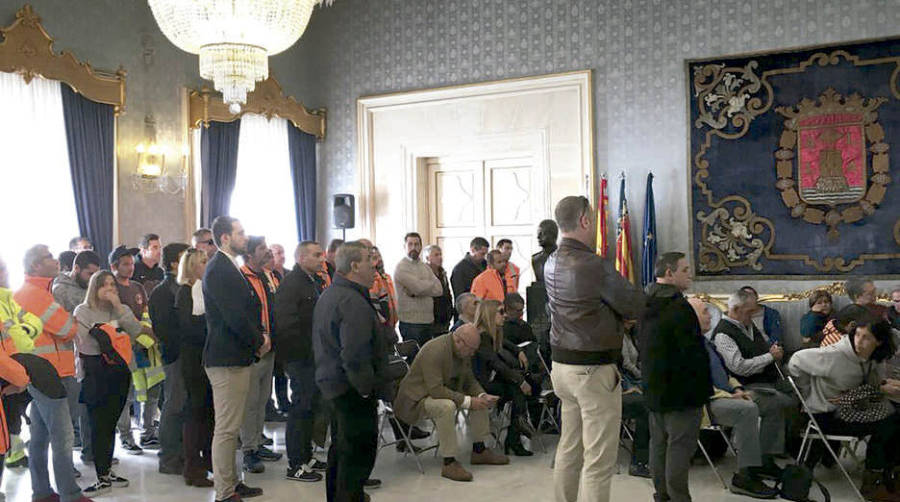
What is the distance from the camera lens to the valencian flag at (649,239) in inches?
360

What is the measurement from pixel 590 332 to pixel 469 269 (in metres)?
4.60

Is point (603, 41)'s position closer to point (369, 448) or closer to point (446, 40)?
point (446, 40)

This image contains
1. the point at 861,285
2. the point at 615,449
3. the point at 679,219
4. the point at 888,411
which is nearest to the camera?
the point at 615,449

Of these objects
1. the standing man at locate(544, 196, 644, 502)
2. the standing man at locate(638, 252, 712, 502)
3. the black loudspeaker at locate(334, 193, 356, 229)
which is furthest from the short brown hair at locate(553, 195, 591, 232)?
the black loudspeaker at locate(334, 193, 356, 229)

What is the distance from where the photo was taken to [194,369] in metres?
5.57

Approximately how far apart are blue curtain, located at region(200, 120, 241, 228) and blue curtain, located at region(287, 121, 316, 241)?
37.8 inches

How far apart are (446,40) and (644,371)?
6844 millimetres

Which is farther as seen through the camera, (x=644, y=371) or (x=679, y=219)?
(x=679, y=219)

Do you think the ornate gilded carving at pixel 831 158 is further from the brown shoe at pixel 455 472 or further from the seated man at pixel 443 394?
the brown shoe at pixel 455 472

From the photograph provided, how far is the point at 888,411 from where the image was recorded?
17.0 feet

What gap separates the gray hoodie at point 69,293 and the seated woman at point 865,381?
4.71 meters

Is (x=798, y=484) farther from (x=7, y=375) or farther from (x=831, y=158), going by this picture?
(x=831, y=158)

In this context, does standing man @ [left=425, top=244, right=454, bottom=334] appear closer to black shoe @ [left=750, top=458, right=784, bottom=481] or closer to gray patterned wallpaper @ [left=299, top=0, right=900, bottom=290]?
gray patterned wallpaper @ [left=299, top=0, right=900, bottom=290]

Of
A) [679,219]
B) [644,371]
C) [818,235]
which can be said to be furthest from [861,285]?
[644,371]
